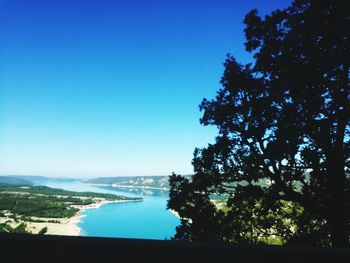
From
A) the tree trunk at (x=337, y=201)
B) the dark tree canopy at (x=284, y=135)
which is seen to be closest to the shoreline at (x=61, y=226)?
the dark tree canopy at (x=284, y=135)

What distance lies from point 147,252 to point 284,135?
252 inches

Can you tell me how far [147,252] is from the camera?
5.97 ft

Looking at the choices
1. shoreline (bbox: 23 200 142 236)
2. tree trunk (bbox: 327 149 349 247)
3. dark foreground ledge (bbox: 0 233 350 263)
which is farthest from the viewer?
shoreline (bbox: 23 200 142 236)

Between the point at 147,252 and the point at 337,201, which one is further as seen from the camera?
the point at 337,201

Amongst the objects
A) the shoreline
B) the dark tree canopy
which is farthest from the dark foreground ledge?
the shoreline

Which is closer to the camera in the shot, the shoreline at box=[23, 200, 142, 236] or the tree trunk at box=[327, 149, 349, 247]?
the tree trunk at box=[327, 149, 349, 247]

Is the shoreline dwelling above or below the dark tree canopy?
below

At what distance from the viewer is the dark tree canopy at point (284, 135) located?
7395mm

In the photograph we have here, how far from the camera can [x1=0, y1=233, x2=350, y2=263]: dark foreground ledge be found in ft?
5.87

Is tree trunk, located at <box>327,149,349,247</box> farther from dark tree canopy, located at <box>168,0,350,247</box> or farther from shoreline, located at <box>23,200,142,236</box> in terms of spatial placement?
shoreline, located at <box>23,200,142,236</box>

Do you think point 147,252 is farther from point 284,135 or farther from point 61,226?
point 61,226

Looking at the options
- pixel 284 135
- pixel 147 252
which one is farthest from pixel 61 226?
pixel 147 252

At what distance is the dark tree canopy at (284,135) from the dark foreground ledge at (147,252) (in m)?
6.02

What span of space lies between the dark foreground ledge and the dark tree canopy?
6017mm
